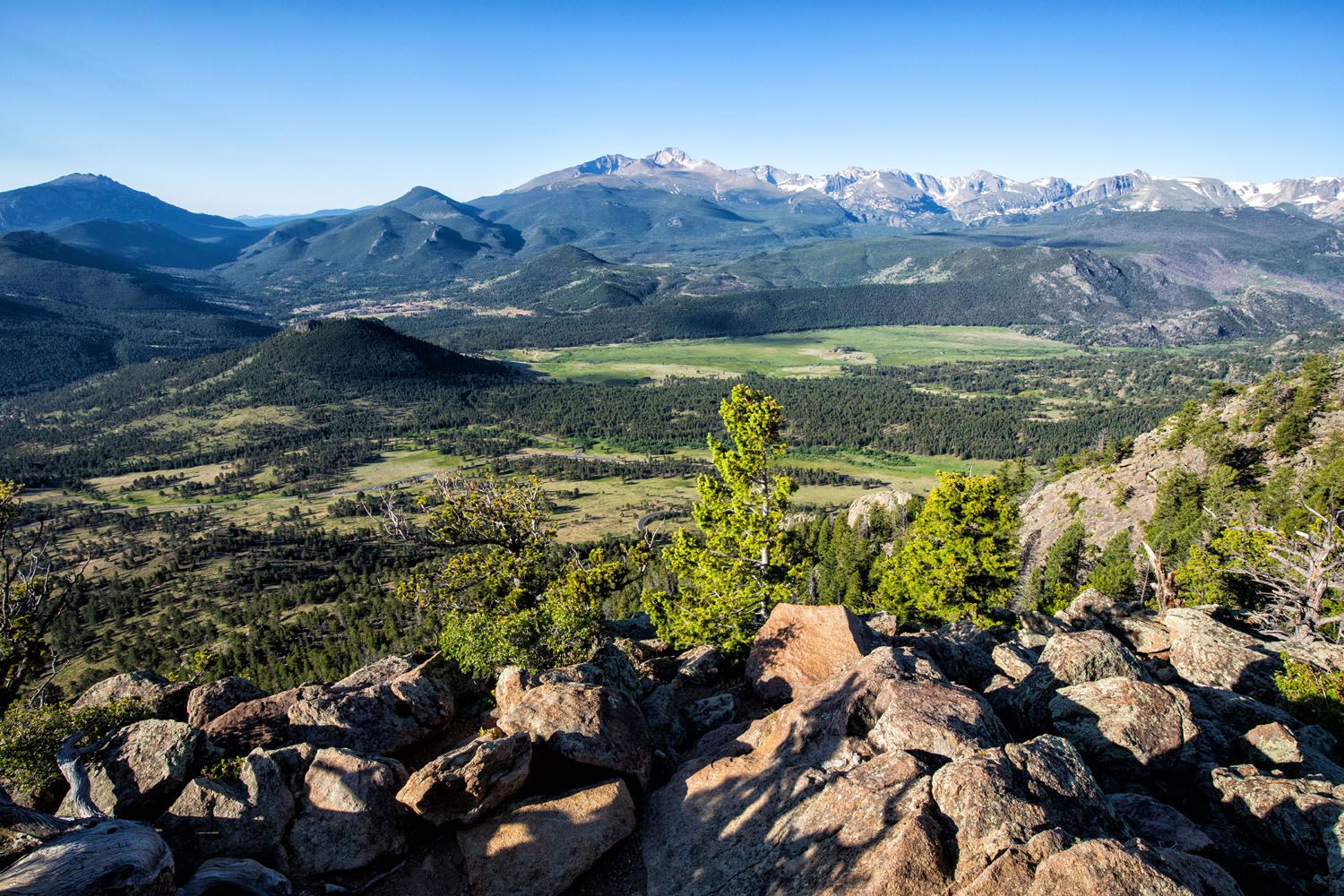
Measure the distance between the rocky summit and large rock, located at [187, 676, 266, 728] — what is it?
0.08 m

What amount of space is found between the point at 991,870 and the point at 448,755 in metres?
11.4

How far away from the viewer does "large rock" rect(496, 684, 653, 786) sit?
52.3 feet

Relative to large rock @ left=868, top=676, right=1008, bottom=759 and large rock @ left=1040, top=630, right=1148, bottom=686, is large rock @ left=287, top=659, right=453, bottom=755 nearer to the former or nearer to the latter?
large rock @ left=868, top=676, right=1008, bottom=759

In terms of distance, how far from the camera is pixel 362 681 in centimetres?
2109

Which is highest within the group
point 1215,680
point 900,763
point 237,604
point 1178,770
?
point 900,763

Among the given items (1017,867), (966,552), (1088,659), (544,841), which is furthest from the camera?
(966,552)

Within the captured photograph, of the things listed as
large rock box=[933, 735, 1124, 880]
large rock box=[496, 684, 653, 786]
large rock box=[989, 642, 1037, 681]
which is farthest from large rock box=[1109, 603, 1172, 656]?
large rock box=[496, 684, 653, 786]

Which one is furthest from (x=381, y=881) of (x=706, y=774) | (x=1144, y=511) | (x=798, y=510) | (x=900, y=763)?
(x=798, y=510)

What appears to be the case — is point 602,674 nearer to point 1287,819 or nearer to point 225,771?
point 225,771

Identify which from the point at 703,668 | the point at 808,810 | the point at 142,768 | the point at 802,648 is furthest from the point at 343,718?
the point at 802,648

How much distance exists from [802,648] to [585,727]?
9580 mm

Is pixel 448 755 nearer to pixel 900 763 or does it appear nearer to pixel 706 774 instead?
pixel 706 774

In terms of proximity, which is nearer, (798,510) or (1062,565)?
(1062,565)

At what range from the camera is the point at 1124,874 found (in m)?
9.86
